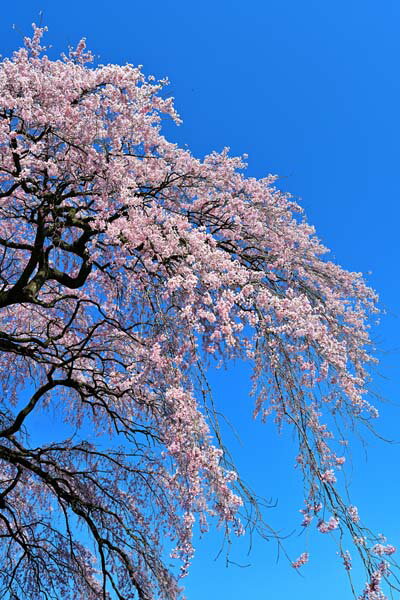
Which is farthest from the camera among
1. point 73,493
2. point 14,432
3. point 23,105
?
point 14,432

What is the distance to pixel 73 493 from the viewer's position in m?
6.51

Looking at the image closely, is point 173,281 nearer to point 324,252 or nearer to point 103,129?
point 103,129

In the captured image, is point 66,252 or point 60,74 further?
point 66,252

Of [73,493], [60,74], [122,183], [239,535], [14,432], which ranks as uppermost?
[60,74]

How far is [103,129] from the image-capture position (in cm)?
597

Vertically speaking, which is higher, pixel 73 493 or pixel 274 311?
pixel 274 311

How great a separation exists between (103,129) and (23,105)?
2.85 feet

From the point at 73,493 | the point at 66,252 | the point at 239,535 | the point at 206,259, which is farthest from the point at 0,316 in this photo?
the point at 239,535

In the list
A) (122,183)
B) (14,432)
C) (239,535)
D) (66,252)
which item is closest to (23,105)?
(122,183)

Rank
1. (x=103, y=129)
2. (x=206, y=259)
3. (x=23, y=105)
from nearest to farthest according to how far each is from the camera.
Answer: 1. (x=206, y=259)
2. (x=23, y=105)
3. (x=103, y=129)

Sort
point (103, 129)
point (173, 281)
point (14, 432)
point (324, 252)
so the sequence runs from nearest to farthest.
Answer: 1. point (173, 281)
2. point (103, 129)
3. point (14, 432)
4. point (324, 252)

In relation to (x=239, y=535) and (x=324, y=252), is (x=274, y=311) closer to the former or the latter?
(x=239, y=535)

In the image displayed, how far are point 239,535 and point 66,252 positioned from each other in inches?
173

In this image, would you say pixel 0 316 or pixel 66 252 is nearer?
pixel 66 252
